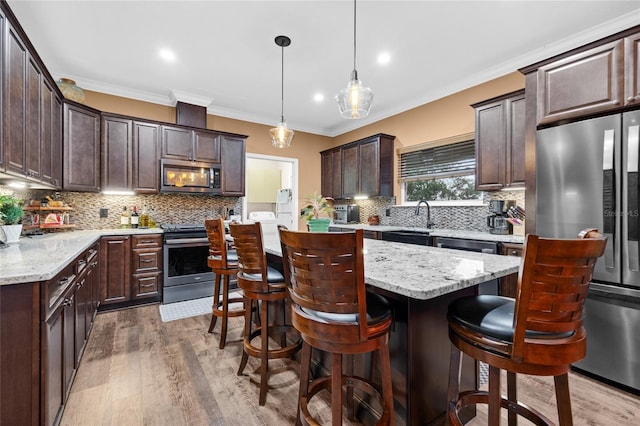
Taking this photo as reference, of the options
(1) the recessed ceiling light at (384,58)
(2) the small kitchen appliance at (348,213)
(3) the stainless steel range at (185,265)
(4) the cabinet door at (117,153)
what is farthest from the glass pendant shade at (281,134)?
(2) the small kitchen appliance at (348,213)

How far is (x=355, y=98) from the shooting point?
2.30m

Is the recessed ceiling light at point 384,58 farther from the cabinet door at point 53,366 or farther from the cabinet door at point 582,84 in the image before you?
the cabinet door at point 53,366

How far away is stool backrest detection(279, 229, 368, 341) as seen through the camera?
1077 mm

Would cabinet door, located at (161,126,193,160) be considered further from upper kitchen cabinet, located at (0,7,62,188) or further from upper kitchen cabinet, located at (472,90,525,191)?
upper kitchen cabinet, located at (472,90,525,191)

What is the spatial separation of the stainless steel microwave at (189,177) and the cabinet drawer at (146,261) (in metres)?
0.88

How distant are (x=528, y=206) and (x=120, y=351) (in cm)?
364

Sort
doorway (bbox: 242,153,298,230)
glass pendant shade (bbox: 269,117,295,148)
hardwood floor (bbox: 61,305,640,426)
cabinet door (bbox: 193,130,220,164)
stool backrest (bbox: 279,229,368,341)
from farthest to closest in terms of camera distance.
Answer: doorway (bbox: 242,153,298,230) → cabinet door (bbox: 193,130,220,164) → glass pendant shade (bbox: 269,117,295,148) → hardwood floor (bbox: 61,305,640,426) → stool backrest (bbox: 279,229,368,341)

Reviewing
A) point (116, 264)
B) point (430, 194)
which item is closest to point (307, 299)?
point (116, 264)

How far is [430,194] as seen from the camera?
443cm

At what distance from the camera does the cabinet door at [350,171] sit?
5.10m

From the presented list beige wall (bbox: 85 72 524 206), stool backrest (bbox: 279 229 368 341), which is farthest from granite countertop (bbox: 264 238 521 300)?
beige wall (bbox: 85 72 524 206)

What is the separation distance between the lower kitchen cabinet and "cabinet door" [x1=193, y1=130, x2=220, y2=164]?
4.32ft

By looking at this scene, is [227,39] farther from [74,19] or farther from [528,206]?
[528,206]

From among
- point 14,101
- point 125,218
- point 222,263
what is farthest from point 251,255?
point 125,218
